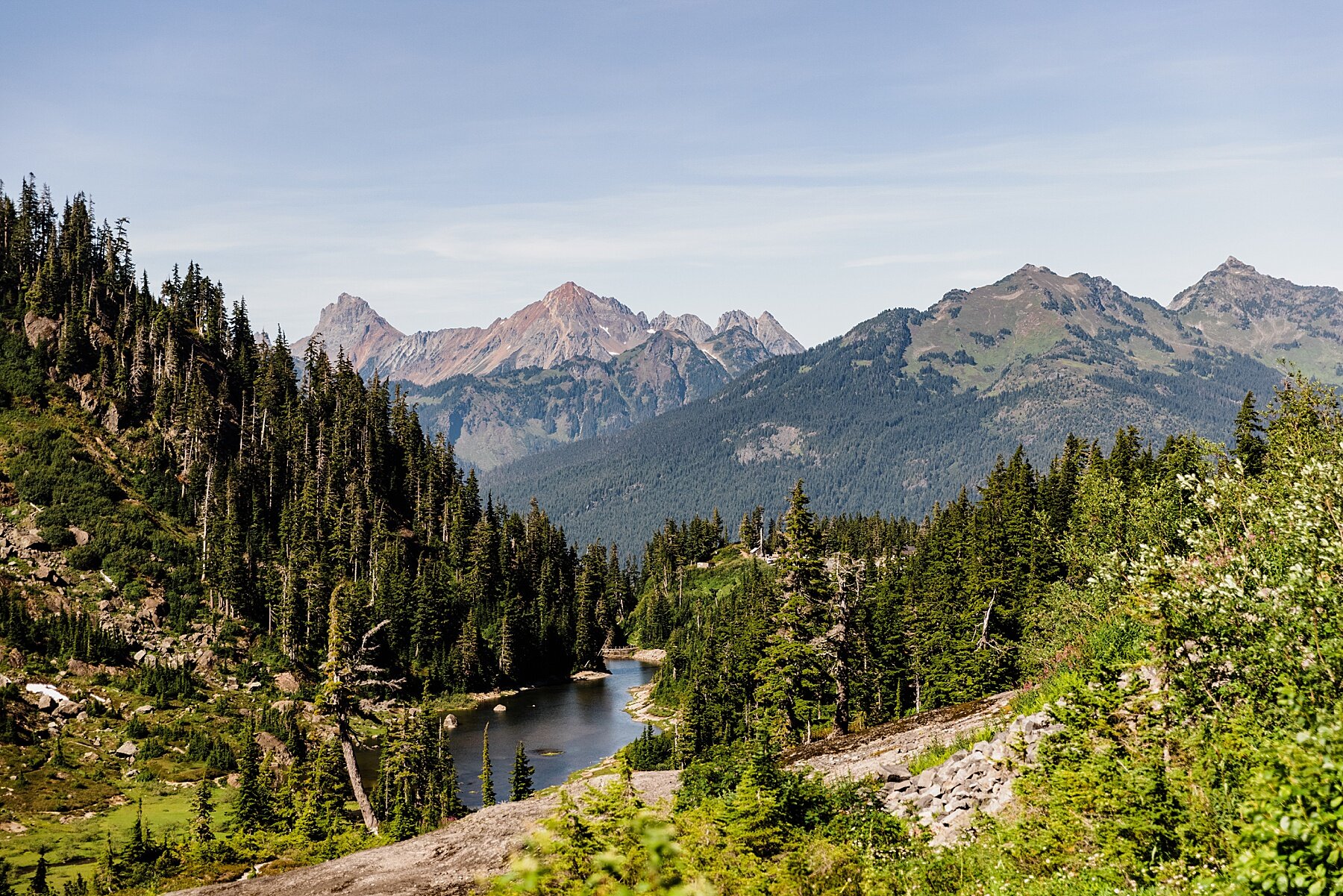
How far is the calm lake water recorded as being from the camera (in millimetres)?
98869

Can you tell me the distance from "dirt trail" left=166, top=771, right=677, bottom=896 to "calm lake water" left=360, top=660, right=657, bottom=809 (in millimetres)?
54054

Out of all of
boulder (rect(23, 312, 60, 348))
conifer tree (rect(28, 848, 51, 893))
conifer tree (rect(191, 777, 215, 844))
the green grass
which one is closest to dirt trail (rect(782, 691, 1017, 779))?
conifer tree (rect(191, 777, 215, 844))

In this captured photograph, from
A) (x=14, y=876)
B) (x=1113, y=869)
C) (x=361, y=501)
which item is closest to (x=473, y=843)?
(x=1113, y=869)

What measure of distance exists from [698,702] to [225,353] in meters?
138

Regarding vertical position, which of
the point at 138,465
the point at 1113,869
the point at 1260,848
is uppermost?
the point at 138,465

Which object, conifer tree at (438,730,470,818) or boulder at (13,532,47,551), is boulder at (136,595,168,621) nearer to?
boulder at (13,532,47,551)

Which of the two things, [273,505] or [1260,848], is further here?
[273,505]

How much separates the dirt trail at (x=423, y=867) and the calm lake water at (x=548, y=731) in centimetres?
5405

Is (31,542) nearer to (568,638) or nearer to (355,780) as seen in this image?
(355,780)

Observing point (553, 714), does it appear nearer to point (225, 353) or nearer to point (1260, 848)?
point (225, 353)

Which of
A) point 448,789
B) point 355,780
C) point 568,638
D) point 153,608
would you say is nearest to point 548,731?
point 448,789

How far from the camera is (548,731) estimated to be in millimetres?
124000

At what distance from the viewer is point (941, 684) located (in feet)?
244

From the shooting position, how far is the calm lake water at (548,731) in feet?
324
